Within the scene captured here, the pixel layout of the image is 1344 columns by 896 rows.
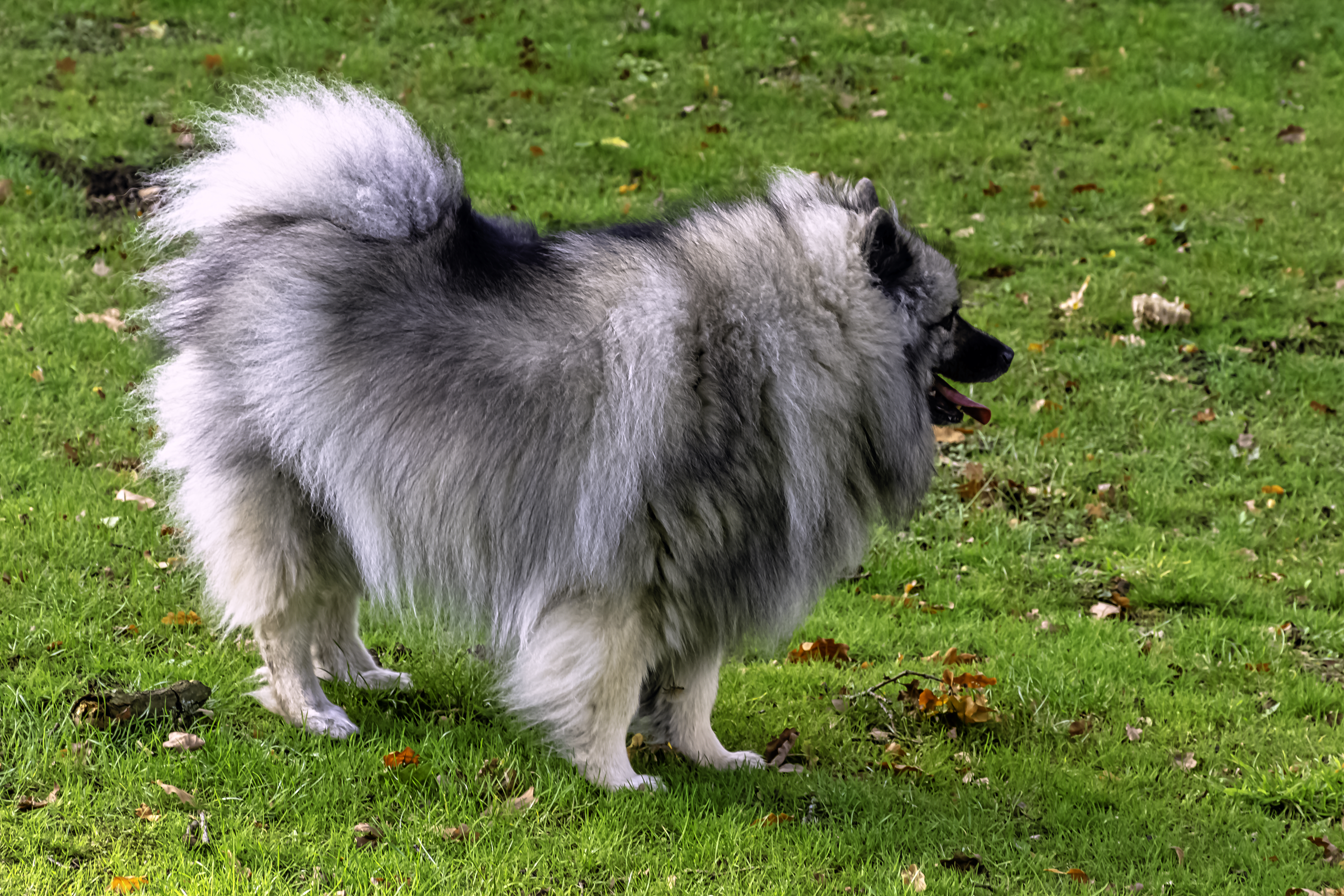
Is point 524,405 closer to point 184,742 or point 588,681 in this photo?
point 588,681

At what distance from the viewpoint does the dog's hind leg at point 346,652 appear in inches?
162

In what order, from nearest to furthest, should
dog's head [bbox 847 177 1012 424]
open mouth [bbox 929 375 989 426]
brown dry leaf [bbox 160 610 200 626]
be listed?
dog's head [bbox 847 177 1012 424] → open mouth [bbox 929 375 989 426] → brown dry leaf [bbox 160 610 200 626]

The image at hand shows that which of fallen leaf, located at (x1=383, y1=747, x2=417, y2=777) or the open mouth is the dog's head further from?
fallen leaf, located at (x1=383, y1=747, x2=417, y2=777)

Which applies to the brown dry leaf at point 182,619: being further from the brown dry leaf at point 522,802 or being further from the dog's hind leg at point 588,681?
the brown dry leaf at point 522,802

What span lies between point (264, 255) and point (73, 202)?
5.47 m

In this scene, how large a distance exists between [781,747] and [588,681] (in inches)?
37.9

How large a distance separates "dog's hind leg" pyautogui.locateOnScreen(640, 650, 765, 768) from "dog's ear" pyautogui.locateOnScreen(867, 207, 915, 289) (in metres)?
1.40

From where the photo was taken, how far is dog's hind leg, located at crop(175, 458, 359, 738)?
363 centimetres

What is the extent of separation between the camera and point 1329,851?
3.75 metres

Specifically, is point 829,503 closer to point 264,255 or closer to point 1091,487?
point 264,255

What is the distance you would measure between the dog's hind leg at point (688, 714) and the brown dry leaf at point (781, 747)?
2.4 inches

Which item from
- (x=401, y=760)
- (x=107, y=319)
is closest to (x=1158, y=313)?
(x=401, y=760)

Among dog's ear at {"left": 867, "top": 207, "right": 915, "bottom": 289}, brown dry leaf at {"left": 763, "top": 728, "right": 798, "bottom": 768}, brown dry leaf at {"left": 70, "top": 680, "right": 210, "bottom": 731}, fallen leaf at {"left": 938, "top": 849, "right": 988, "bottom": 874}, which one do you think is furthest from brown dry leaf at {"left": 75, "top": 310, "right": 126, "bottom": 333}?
fallen leaf at {"left": 938, "top": 849, "right": 988, "bottom": 874}

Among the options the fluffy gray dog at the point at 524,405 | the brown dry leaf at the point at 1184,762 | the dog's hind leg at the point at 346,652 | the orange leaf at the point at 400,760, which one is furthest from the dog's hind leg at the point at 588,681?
the brown dry leaf at the point at 1184,762
